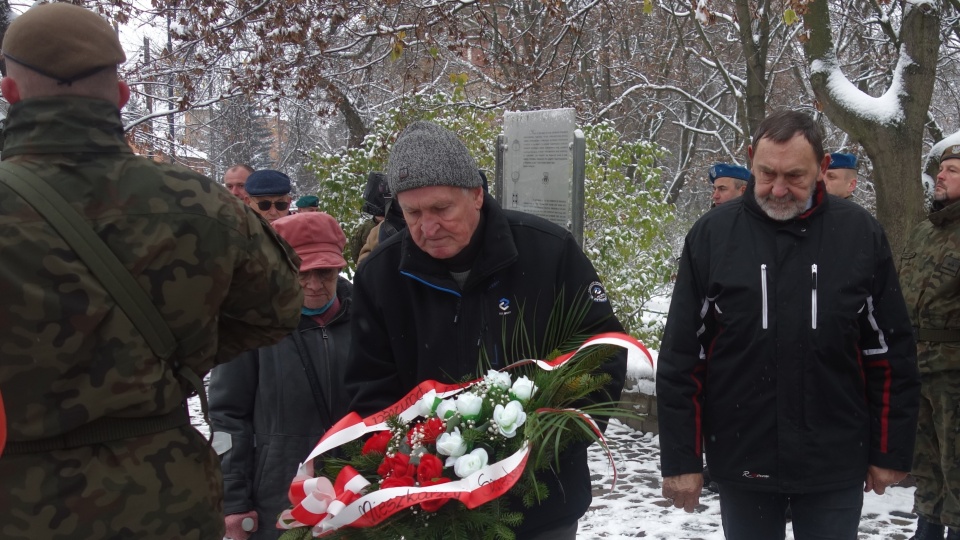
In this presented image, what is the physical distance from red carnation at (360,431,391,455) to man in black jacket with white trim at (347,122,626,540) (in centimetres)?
27

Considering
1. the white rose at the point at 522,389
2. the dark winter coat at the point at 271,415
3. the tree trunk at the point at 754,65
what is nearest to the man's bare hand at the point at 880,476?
the white rose at the point at 522,389

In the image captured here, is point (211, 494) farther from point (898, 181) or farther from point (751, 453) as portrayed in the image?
point (898, 181)

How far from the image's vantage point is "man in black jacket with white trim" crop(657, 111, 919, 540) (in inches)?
117

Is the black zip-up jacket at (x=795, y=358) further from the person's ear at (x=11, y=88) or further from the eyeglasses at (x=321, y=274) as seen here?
the person's ear at (x=11, y=88)

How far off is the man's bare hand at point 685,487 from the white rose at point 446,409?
1.13 meters

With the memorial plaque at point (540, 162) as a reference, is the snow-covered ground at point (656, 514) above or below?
below

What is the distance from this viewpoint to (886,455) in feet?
9.85

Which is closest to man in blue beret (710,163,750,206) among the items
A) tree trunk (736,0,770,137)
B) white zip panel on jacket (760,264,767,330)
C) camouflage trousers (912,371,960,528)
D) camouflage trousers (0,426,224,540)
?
camouflage trousers (912,371,960,528)

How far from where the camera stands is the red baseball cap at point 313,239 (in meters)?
3.32

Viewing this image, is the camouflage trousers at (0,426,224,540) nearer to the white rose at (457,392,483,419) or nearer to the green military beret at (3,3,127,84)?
the white rose at (457,392,483,419)

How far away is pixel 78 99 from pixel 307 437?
5.16ft

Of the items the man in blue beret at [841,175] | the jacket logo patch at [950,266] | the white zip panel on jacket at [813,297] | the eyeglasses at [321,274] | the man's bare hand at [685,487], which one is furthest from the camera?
the man in blue beret at [841,175]

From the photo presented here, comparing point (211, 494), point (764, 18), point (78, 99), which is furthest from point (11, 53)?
point (764, 18)

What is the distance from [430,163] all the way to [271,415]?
125 cm
